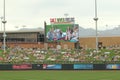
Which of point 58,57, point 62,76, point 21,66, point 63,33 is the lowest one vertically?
point 62,76

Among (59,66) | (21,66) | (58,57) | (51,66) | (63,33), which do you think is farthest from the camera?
(63,33)

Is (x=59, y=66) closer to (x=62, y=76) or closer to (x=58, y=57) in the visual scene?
(x=58, y=57)

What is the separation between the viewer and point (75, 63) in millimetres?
47375

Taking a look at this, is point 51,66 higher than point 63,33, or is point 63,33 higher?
point 63,33

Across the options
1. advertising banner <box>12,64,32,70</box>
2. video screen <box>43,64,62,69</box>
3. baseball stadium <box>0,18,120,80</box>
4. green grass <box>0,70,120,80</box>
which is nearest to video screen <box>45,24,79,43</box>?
baseball stadium <box>0,18,120,80</box>

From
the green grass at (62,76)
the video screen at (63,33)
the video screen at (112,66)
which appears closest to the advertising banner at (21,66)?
the green grass at (62,76)

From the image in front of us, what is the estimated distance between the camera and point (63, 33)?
6850cm

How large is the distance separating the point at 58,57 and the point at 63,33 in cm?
1256

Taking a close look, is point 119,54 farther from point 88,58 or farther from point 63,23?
point 63,23

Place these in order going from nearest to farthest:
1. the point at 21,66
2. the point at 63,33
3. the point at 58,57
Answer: the point at 21,66 → the point at 58,57 → the point at 63,33

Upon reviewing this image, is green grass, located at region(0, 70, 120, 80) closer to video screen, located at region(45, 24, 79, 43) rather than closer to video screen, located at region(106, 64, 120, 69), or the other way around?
video screen, located at region(106, 64, 120, 69)

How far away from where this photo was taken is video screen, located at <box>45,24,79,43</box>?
67875mm

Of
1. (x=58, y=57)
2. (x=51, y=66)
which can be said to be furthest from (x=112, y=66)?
(x=58, y=57)

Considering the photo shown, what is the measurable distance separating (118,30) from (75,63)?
231 ft
